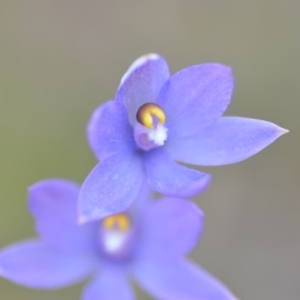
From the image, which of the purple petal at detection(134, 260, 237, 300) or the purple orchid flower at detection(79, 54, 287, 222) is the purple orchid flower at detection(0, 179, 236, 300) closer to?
the purple petal at detection(134, 260, 237, 300)

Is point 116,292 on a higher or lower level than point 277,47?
lower

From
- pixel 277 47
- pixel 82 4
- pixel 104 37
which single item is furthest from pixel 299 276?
pixel 82 4

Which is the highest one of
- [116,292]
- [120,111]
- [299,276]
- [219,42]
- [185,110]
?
[120,111]

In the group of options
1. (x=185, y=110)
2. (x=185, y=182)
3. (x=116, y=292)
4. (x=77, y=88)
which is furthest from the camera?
(x=77, y=88)

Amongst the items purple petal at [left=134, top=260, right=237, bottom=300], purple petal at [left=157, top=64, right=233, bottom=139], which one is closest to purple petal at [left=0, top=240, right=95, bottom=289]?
purple petal at [left=134, top=260, right=237, bottom=300]

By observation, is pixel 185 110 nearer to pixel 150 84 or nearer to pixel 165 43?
pixel 150 84

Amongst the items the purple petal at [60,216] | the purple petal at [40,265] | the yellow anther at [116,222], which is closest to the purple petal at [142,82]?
the purple petal at [60,216]

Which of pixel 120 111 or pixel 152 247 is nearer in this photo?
pixel 120 111
